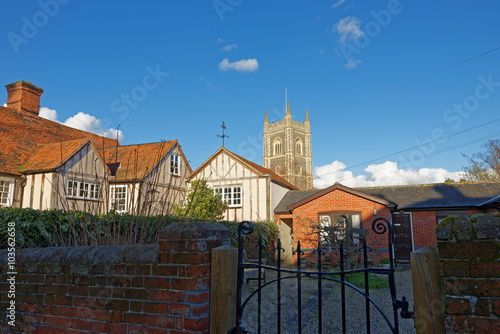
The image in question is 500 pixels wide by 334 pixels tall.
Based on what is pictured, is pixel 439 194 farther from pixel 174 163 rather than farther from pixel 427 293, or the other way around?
pixel 427 293

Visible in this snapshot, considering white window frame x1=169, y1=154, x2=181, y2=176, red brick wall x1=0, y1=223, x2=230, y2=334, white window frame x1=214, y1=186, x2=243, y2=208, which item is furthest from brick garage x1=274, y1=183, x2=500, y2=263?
red brick wall x1=0, y1=223, x2=230, y2=334

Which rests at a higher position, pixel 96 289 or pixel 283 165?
pixel 283 165

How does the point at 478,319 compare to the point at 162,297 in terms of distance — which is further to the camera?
the point at 162,297

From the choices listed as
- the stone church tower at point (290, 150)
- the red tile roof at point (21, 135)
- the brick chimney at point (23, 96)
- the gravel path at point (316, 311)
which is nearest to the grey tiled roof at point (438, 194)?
the gravel path at point (316, 311)

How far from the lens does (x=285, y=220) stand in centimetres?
2034

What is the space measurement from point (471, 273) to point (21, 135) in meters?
21.4

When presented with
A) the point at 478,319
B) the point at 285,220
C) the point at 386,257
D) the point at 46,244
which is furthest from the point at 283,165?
the point at 478,319

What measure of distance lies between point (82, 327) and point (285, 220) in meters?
18.1

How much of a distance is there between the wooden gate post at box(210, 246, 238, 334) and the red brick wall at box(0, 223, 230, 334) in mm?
55

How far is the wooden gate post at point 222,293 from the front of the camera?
239cm

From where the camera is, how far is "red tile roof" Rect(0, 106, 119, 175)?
52.7 ft

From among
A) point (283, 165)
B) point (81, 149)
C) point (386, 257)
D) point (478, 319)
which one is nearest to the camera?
point (478, 319)

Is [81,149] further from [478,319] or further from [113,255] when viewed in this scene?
[478,319]

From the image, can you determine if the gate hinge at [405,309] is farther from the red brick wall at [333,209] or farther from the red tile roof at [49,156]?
the red tile roof at [49,156]
